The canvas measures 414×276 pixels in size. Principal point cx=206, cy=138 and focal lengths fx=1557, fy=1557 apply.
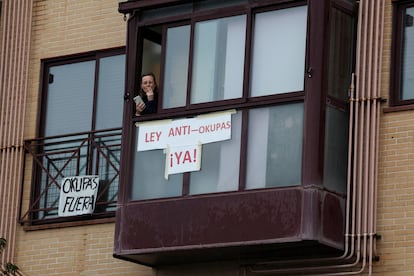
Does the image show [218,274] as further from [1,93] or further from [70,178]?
[1,93]

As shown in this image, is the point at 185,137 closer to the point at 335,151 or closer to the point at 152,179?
the point at 152,179

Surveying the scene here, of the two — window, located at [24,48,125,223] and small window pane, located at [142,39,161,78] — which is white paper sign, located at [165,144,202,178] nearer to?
small window pane, located at [142,39,161,78]

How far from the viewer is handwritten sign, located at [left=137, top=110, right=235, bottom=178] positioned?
21531 millimetres

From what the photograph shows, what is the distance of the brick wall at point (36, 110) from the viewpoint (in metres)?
23.4

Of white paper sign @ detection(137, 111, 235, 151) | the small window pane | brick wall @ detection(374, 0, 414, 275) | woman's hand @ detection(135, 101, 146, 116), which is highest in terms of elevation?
the small window pane

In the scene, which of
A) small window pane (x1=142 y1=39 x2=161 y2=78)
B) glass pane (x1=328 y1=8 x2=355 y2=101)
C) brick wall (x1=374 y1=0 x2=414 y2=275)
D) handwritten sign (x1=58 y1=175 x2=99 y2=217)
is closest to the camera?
brick wall (x1=374 y1=0 x2=414 y2=275)

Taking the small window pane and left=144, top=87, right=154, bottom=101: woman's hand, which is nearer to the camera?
left=144, top=87, right=154, bottom=101: woman's hand

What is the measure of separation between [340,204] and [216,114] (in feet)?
7.10

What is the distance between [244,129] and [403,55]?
247 centimetres

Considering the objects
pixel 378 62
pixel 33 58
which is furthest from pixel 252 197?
pixel 33 58

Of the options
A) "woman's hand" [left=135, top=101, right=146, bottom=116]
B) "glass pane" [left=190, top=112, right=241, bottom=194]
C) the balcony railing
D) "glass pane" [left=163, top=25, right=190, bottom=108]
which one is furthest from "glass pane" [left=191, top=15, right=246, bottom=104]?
the balcony railing

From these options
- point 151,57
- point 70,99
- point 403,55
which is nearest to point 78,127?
point 70,99

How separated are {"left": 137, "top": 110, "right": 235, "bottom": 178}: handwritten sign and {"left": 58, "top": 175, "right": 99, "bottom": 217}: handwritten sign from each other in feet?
5.89

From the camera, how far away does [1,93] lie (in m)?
25.2
